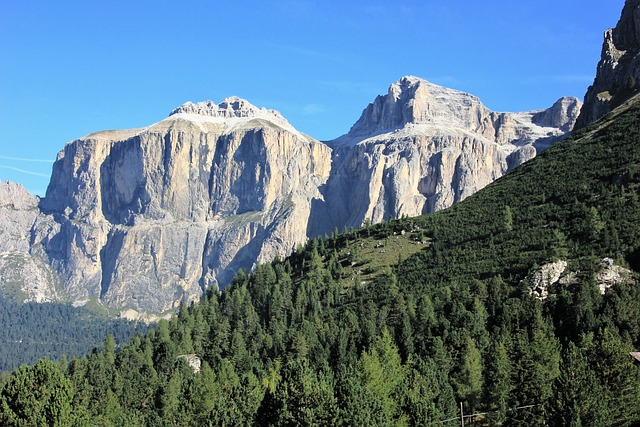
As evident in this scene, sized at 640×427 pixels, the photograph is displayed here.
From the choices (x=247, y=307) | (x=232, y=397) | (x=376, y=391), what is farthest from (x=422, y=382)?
(x=247, y=307)

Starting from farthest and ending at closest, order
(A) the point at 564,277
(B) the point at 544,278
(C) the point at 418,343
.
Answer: (B) the point at 544,278
(A) the point at 564,277
(C) the point at 418,343

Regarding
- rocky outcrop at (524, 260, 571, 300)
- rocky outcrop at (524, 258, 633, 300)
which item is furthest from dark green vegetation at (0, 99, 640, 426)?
rocky outcrop at (524, 260, 571, 300)

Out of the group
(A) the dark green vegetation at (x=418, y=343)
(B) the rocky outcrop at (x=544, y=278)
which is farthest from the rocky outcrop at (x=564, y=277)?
(A) the dark green vegetation at (x=418, y=343)

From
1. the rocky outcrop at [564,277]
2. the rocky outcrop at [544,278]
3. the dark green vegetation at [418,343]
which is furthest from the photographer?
the rocky outcrop at [544,278]

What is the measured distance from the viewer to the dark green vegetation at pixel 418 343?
71.9 m

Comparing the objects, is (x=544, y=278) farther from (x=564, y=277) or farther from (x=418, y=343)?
(x=418, y=343)

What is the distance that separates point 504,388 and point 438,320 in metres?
36.9

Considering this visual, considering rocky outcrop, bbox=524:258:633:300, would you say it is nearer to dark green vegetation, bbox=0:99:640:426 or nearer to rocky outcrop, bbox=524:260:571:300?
rocky outcrop, bbox=524:260:571:300

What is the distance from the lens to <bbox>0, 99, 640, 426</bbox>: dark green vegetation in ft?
236

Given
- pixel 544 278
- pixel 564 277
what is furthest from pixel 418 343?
pixel 564 277

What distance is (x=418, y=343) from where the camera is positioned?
120688 millimetres

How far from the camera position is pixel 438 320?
132 m

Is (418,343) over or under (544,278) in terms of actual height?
under

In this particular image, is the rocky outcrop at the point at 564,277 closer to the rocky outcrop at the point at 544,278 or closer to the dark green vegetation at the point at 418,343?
the rocky outcrop at the point at 544,278
